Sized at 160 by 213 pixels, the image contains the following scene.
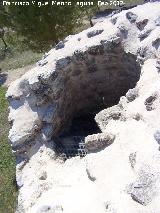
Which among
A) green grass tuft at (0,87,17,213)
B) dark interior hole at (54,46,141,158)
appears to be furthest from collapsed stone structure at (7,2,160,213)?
green grass tuft at (0,87,17,213)

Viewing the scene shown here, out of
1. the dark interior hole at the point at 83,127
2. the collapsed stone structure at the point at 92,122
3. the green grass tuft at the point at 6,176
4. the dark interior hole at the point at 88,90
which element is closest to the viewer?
the collapsed stone structure at the point at 92,122

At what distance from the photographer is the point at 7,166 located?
74.1 feet

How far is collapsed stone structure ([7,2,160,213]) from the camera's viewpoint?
1195 centimetres

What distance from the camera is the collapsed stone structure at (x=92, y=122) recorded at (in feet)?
39.2

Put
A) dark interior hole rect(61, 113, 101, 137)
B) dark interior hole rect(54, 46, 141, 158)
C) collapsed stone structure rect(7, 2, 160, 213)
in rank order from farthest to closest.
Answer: dark interior hole rect(61, 113, 101, 137), dark interior hole rect(54, 46, 141, 158), collapsed stone structure rect(7, 2, 160, 213)

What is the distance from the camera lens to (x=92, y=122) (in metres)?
19.9

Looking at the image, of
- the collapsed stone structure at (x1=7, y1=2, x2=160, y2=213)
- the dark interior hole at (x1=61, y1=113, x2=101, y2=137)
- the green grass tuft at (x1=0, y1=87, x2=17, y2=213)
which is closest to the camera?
the collapsed stone structure at (x1=7, y1=2, x2=160, y2=213)

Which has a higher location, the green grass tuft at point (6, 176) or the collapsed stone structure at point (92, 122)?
the collapsed stone structure at point (92, 122)

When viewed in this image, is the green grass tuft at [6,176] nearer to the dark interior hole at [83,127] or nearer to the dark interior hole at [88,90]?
the dark interior hole at [83,127]

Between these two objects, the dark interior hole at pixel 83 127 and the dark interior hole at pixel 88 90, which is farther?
the dark interior hole at pixel 83 127

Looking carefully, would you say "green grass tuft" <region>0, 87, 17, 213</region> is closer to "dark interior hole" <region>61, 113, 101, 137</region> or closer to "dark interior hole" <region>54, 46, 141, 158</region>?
"dark interior hole" <region>61, 113, 101, 137</region>

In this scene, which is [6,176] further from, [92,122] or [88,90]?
[88,90]

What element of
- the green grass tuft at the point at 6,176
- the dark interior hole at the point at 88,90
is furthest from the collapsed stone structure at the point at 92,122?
the green grass tuft at the point at 6,176

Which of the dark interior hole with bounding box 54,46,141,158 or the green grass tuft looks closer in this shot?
the dark interior hole with bounding box 54,46,141,158
